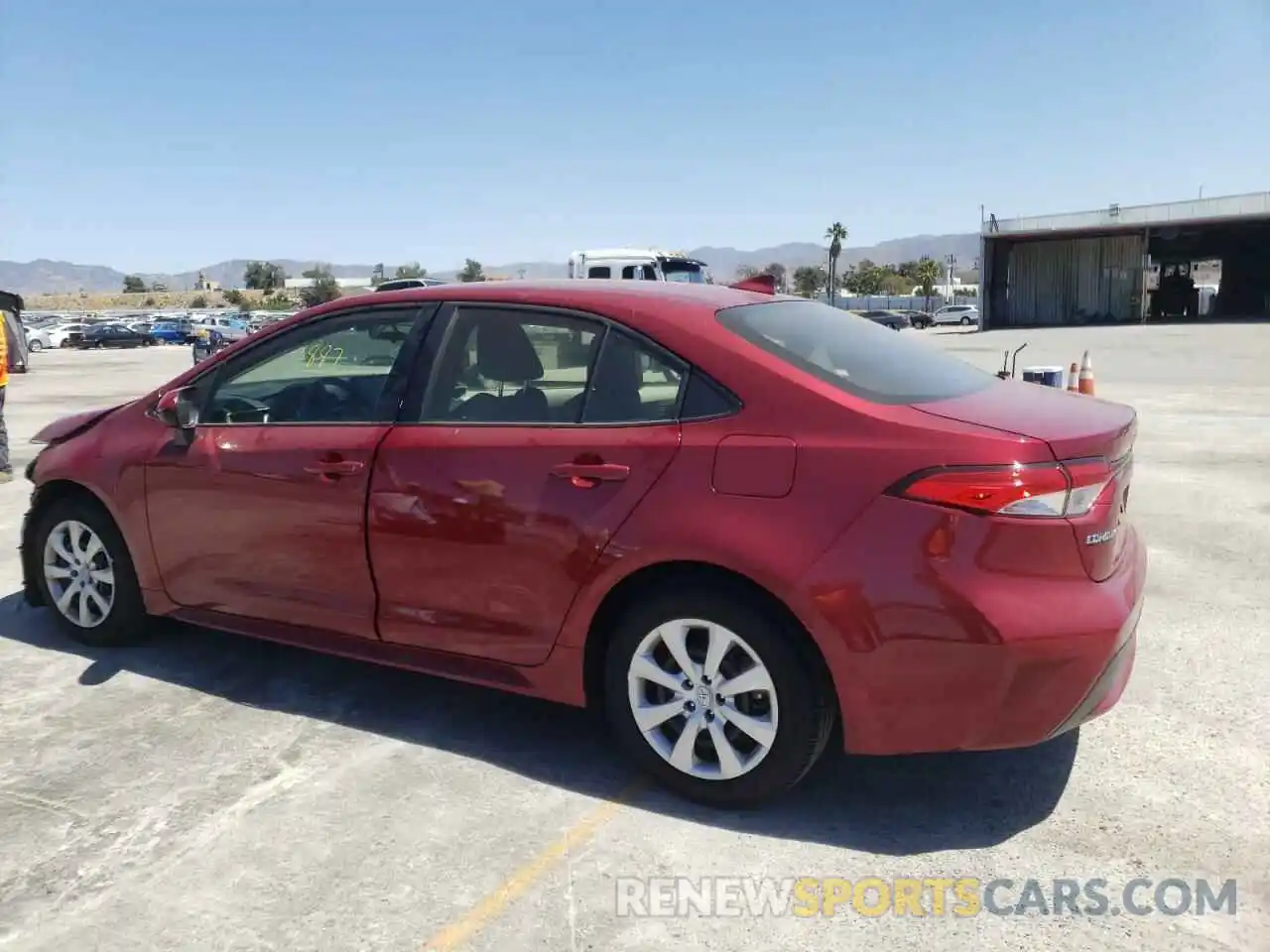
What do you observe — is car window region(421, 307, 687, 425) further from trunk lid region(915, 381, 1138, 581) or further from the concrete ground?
the concrete ground

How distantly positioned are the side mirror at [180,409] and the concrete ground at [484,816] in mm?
1094

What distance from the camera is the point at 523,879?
2.93m

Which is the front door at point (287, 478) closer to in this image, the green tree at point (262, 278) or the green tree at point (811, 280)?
the green tree at point (811, 280)

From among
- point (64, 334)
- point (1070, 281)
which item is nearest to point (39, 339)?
point (64, 334)

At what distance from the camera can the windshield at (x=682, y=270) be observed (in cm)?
2016

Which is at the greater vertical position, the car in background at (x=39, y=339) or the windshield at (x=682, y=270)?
the windshield at (x=682, y=270)

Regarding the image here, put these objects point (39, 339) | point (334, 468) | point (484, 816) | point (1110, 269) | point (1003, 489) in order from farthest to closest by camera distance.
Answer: point (39, 339) < point (1110, 269) < point (334, 468) < point (484, 816) < point (1003, 489)

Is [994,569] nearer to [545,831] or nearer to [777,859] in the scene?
[777,859]

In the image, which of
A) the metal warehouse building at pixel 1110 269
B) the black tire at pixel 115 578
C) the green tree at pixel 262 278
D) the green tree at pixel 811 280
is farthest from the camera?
the green tree at pixel 262 278

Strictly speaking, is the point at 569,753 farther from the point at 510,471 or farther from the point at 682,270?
the point at 682,270

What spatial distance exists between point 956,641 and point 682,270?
18466 mm

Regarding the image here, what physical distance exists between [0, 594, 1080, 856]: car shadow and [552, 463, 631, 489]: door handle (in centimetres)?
103

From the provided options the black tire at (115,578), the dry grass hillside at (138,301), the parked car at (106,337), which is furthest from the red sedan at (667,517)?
the dry grass hillside at (138,301)

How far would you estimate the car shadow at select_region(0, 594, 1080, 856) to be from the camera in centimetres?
322
